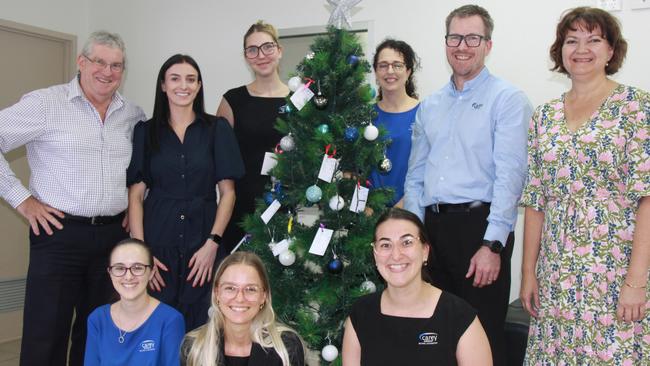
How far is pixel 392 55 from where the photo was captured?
2848 millimetres

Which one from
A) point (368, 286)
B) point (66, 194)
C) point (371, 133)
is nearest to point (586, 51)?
point (371, 133)

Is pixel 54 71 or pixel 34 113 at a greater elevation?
pixel 54 71

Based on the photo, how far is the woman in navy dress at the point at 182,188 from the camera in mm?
2688

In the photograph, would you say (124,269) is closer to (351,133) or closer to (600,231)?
(351,133)

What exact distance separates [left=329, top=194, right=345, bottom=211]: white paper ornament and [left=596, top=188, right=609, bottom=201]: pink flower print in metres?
0.99

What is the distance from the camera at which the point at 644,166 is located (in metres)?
1.87

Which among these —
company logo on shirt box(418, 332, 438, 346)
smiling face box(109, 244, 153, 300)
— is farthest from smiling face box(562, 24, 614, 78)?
smiling face box(109, 244, 153, 300)

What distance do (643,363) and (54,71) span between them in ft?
15.8

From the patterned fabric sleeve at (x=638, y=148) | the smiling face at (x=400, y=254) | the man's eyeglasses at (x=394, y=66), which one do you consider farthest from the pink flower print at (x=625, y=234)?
the man's eyeglasses at (x=394, y=66)

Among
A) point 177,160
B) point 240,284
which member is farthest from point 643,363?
point 177,160

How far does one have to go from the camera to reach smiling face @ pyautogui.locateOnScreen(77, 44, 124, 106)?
2.85 m

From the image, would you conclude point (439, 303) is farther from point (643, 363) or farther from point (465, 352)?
point (643, 363)

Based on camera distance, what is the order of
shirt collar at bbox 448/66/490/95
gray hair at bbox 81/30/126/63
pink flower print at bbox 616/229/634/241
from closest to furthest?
pink flower print at bbox 616/229/634/241, shirt collar at bbox 448/66/490/95, gray hair at bbox 81/30/126/63

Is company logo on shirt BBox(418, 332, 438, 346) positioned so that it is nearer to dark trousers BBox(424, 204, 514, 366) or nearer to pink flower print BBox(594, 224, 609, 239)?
dark trousers BBox(424, 204, 514, 366)
